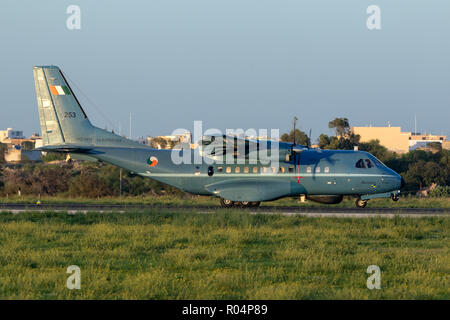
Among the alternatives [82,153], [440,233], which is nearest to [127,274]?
[440,233]

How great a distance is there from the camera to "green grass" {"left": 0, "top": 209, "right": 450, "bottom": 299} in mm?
12836

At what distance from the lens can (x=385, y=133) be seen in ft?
453

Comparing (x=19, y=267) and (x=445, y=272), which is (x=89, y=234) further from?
(x=445, y=272)

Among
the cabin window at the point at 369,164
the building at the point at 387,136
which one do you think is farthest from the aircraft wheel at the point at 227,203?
the building at the point at 387,136

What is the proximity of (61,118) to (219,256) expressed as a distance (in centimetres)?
2046

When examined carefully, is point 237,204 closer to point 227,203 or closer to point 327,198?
point 227,203

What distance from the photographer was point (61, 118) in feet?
113

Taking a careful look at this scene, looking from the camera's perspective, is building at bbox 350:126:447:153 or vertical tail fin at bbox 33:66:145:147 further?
building at bbox 350:126:447:153

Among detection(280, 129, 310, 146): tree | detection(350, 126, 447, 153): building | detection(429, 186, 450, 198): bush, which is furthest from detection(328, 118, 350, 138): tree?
detection(350, 126, 447, 153): building

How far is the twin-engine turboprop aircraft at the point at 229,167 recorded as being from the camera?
32.9 metres

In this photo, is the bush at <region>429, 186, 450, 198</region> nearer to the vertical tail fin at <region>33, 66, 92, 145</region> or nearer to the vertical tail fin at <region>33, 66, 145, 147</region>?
the vertical tail fin at <region>33, 66, 145, 147</region>

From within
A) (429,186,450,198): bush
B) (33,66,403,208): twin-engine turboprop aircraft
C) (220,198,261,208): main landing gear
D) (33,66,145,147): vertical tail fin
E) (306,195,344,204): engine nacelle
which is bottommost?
(429,186,450,198): bush

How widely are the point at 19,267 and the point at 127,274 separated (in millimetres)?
2997

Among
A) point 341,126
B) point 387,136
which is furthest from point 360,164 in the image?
point 387,136
